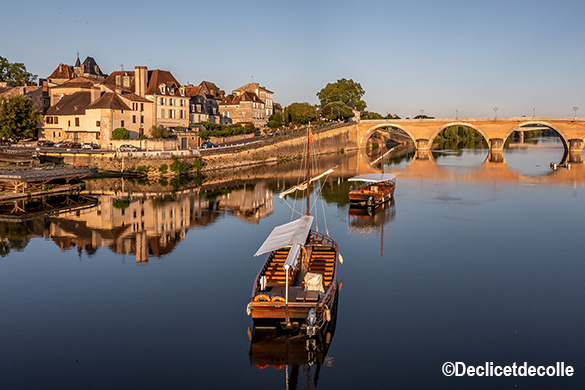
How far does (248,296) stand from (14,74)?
92343 mm

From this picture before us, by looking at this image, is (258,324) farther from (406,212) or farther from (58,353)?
(406,212)

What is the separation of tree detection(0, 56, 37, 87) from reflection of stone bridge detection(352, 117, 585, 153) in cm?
6920

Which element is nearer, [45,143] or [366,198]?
[366,198]

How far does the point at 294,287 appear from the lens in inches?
781

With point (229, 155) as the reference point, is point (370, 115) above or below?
above

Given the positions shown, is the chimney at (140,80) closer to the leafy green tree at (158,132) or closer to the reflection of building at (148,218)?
the leafy green tree at (158,132)

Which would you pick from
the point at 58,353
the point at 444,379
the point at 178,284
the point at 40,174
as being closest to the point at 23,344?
the point at 58,353

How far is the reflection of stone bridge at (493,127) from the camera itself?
91.8 m

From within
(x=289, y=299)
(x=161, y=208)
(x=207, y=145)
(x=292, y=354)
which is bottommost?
(x=292, y=354)

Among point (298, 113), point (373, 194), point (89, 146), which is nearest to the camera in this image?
point (373, 194)

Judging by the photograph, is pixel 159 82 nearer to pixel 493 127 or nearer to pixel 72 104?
pixel 72 104

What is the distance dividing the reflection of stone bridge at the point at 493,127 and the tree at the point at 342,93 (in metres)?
17.0

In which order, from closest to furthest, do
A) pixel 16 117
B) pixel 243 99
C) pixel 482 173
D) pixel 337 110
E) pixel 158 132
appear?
pixel 16 117, pixel 158 132, pixel 482 173, pixel 243 99, pixel 337 110

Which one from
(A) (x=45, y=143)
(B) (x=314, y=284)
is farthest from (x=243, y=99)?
(B) (x=314, y=284)
